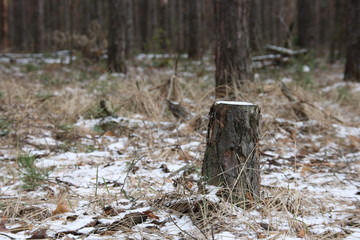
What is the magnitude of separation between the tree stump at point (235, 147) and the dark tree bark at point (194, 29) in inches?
363

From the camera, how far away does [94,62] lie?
29.9 feet

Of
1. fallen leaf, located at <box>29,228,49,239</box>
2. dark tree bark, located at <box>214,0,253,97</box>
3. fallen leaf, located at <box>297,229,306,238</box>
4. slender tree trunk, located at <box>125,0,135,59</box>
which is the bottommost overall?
fallen leaf, located at <box>297,229,306,238</box>

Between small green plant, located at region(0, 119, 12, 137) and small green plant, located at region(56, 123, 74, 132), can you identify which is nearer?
small green plant, located at region(0, 119, 12, 137)

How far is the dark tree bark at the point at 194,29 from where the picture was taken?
432 inches

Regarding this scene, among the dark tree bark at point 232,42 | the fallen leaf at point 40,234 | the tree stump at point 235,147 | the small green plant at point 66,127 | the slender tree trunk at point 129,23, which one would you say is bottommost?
the fallen leaf at point 40,234

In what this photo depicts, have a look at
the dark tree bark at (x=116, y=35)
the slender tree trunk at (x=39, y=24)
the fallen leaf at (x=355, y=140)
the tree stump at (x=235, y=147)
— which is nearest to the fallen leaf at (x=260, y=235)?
the tree stump at (x=235, y=147)

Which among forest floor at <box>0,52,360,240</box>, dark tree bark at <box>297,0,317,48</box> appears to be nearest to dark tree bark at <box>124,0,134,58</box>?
forest floor at <box>0,52,360,240</box>

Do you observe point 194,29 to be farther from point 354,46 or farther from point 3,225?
point 3,225

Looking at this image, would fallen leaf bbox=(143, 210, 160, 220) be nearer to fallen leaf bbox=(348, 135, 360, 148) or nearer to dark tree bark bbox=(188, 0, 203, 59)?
fallen leaf bbox=(348, 135, 360, 148)

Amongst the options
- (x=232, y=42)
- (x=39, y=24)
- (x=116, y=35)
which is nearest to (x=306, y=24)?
(x=116, y=35)

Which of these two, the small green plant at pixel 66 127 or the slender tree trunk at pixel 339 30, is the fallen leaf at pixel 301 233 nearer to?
the small green plant at pixel 66 127

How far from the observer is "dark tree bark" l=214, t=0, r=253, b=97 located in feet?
13.6

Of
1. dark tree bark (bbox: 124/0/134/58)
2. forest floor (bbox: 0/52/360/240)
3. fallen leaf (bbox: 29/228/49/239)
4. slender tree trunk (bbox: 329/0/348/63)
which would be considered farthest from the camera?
slender tree trunk (bbox: 329/0/348/63)

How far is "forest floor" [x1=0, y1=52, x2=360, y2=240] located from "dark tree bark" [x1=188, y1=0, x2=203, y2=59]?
19.1 feet
